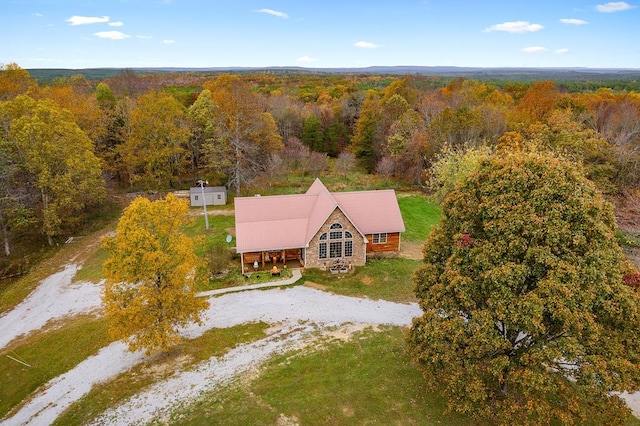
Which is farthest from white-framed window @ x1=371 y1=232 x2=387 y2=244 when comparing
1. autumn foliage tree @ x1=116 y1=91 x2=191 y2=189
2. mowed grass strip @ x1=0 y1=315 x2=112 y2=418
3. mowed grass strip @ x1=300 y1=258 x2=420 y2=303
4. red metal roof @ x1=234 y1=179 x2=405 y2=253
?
autumn foliage tree @ x1=116 y1=91 x2=191 y2=189

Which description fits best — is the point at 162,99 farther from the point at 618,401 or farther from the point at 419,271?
the point at 618,401

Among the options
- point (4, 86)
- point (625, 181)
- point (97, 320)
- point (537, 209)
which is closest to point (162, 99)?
point (4, 86)

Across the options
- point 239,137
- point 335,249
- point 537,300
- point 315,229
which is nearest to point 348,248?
point 335,249

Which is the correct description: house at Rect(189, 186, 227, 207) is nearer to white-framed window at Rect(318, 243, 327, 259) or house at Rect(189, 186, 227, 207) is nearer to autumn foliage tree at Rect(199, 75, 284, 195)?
autumn foliage tree at Rect(199, 75, 284, 195)

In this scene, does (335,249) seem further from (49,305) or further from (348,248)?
(49,305)

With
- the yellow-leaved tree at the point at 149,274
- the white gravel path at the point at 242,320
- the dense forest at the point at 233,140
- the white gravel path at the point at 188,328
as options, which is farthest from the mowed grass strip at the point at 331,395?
the dense forest at the point at 233,140

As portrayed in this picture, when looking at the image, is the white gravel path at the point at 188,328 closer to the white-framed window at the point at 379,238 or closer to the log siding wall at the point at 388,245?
the log siding wall at the point at 388,245
